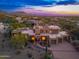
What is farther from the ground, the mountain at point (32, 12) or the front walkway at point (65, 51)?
the mountain at point (32, 12)

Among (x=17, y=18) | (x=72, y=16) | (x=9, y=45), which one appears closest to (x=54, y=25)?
(x=72, y=16)

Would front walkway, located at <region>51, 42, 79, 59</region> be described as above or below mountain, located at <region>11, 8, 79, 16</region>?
below

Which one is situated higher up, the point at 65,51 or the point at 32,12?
the point at 32,12

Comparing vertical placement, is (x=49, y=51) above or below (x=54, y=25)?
Result: below

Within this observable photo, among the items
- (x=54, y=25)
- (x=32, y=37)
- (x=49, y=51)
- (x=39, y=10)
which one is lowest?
(x=49, y=51)

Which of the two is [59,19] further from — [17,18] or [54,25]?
[17,18]

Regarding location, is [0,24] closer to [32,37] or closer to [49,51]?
[32,37]

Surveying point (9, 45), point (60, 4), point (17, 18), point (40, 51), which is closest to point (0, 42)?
point (9, 45)
